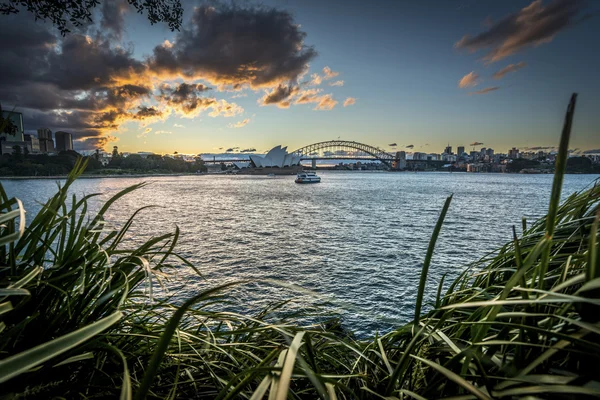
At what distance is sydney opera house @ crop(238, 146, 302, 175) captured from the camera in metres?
100

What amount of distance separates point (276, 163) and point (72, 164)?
61409 millimetres

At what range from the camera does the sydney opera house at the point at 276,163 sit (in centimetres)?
10044

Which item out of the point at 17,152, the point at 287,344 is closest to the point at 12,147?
the point at 17,152

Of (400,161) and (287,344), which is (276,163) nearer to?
(400,161)

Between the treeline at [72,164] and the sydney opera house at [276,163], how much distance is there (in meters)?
35.3

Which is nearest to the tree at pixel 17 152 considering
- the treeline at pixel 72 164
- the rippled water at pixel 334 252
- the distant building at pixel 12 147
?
the treeline at pixel 72 164

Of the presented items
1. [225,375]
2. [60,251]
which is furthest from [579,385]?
[60,251]

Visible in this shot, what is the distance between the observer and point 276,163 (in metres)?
102

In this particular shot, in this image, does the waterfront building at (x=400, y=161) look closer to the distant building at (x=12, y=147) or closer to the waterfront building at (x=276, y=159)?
the waterfront building at (x=276, y=159)

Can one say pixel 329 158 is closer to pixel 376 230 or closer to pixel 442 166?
pixel 442 166

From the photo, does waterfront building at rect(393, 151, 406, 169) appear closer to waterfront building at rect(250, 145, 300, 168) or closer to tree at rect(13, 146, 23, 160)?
waterfront building at rect(250, 145, 300, 168)

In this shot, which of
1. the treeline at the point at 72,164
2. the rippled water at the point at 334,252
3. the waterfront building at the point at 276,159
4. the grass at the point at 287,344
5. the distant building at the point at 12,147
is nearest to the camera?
the grass at the point at 287,344

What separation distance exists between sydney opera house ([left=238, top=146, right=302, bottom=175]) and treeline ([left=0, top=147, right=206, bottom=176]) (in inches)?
1389

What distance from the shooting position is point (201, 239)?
1497 centimetres
